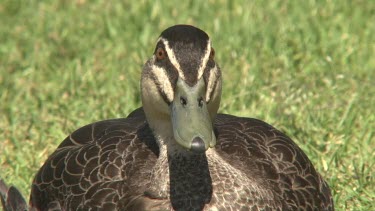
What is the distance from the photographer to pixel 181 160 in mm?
5117

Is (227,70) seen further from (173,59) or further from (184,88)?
(184,88)

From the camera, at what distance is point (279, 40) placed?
27.7 ft

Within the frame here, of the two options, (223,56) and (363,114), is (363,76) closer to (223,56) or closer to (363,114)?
(363,114)

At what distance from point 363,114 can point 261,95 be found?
89cm

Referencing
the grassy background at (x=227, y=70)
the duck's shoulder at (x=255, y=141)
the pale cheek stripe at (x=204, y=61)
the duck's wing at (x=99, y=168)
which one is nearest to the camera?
the pale cheek stripe at (x=204, y=61)

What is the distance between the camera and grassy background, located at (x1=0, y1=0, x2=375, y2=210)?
686cm

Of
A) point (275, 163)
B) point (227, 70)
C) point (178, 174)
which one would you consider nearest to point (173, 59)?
point (178, 174)

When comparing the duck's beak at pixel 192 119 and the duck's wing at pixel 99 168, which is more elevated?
the duck's beak at pixel 192 119

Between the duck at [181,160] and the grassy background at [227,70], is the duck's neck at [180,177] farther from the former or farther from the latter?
the grassy background at [227,70]

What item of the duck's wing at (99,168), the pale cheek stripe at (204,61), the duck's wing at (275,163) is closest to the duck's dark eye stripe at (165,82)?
the pale cheek stripe at (204,61)

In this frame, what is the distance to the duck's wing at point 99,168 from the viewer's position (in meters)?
5.18

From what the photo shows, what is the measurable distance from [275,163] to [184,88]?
1.06m

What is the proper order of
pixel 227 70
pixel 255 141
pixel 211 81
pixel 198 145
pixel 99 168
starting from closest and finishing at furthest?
pixel 198 145 → pixel 211 81 → pixel 99 168 → pixel 255 141 → pixel 227 70

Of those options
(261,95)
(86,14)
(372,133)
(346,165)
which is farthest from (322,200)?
(86,14)
